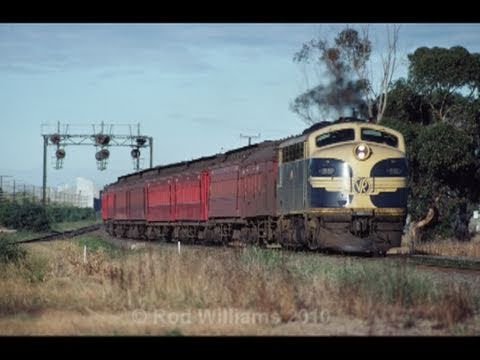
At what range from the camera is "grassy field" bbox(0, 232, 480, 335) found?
1465cm

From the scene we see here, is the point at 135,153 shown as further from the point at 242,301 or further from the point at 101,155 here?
the point at 242,301

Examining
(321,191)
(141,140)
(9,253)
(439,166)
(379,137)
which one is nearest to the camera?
(321,191)

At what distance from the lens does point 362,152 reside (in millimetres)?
27516

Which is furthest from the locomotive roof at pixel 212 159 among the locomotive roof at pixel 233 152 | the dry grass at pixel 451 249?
the dry grass at pixel 451 249

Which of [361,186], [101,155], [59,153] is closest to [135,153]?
[101,155]

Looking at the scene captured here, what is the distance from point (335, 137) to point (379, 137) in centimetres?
141

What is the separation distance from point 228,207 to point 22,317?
22422 mm

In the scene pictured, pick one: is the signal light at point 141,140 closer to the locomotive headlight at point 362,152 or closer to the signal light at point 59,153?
the signal light at point 59,153

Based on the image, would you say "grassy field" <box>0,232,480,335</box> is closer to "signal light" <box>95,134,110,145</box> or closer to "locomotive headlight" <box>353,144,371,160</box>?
"locomotive headlight" <box>353,144,371,160</box>

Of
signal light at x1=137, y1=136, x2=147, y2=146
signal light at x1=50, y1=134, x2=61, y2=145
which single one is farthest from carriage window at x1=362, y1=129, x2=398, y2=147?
signal light at x1=50, y1=134, x2=61, y2=145

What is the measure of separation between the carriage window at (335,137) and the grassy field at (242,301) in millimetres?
6951

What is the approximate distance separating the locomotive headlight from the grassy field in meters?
6.59

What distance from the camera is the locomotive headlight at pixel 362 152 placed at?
2748 cm
